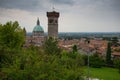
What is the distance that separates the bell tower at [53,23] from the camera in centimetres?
6844

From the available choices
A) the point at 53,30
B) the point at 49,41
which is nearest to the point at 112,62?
the point at 49,41

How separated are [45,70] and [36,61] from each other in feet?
3.42

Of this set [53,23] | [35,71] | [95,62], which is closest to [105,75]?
[95,62]

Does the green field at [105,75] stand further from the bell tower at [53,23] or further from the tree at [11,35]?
the bell tower at [53,23]

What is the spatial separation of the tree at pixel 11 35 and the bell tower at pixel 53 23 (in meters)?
40.2

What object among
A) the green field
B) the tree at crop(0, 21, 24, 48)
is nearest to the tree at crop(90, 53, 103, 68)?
the green field

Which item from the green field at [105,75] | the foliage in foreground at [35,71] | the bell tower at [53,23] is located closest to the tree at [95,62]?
the green field at [105,75]

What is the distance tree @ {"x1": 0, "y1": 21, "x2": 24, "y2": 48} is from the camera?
2704 centimetres

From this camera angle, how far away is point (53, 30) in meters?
69.1

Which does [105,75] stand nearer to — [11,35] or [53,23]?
[11,35]

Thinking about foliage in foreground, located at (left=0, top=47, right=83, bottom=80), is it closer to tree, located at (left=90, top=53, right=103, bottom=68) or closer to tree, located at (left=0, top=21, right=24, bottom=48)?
tree, located at (left=0, top=21, right=24, bottom=48)

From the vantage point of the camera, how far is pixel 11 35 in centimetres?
2761

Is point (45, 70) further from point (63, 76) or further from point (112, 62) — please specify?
point (112, 62)

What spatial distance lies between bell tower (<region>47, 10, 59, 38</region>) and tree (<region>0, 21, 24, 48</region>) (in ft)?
132
